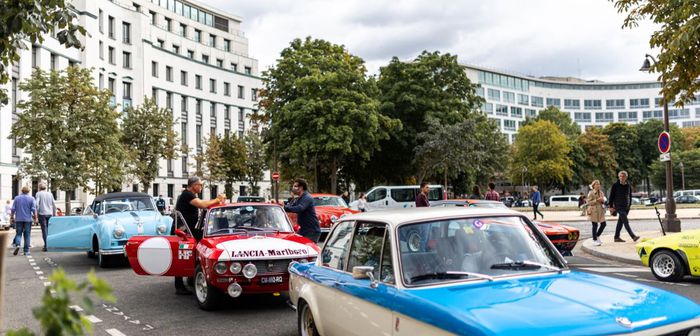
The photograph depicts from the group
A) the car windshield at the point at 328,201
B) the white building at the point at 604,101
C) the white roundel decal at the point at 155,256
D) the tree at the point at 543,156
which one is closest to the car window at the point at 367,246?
the white roundel decal at the point at 155,256

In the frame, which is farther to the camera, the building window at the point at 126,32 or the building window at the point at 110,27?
the building window at the point at 126,32

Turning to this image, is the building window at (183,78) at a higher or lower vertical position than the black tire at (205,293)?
higher

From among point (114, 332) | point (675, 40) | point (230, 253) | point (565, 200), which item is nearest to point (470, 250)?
point (230, 253)

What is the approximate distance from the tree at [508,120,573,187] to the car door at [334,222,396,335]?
7469 cm

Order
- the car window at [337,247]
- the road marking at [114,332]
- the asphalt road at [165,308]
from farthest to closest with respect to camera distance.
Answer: the asphalt road at [165,308], the road marking at [114,332], the car window at [337,247]

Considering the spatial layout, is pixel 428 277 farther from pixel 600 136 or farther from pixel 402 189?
pixel 600 136

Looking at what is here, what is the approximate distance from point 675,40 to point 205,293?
9529mm

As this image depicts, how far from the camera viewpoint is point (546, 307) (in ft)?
12.1

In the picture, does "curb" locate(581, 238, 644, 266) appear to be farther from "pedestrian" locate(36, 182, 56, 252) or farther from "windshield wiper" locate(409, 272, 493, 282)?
"pedestrian" locate(36, 182, 56, 252)

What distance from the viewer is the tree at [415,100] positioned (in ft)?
143

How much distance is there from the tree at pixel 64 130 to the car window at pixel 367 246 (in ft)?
98.0

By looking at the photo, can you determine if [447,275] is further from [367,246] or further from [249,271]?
[249,271]

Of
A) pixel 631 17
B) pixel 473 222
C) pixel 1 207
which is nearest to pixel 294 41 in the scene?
pixel 1 207

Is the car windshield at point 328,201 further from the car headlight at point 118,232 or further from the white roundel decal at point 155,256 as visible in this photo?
the white roundel decal at point 155,256
